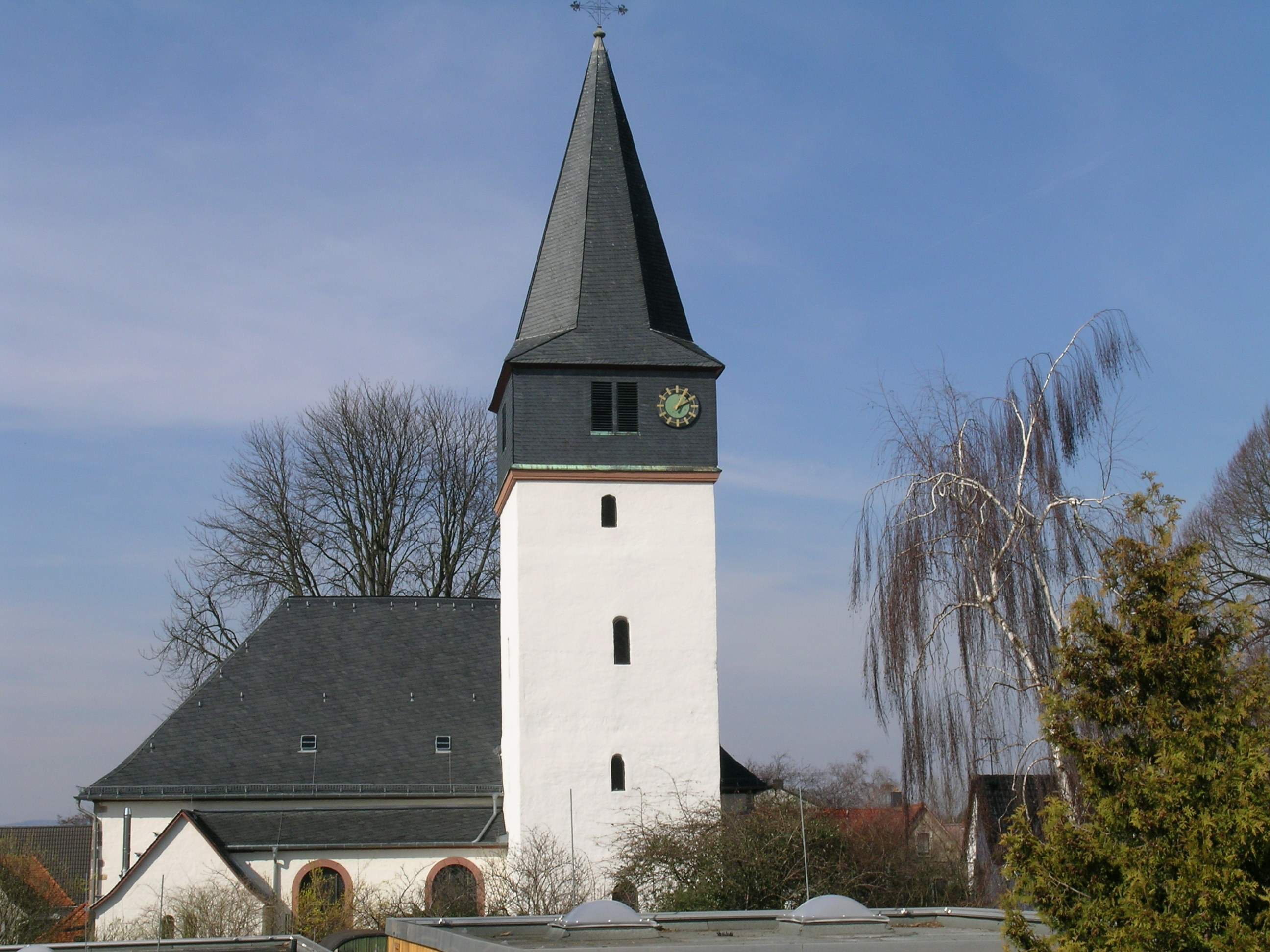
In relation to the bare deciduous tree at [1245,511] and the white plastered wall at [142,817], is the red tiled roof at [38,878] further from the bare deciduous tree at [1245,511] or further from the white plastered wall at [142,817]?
the bare deciduous tree at [1245,511]

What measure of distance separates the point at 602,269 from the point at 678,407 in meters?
3.25

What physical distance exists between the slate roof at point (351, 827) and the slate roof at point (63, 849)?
43.0 ft

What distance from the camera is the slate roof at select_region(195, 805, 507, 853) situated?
88.6 ft

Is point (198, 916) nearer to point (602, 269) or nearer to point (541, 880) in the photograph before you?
point (541, 880)

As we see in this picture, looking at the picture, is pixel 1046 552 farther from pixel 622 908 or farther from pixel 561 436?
pixel 561 436

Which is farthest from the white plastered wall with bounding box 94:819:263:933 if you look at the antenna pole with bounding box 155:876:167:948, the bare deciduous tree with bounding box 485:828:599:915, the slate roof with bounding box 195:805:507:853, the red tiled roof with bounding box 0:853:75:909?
the bare deciduous tree with bounding box 485:828:599:915

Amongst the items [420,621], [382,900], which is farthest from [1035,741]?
[420,621]

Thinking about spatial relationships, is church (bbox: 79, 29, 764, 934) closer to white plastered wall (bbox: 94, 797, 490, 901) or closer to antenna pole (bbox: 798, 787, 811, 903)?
white plastered wall (bbox: 94, 797, 490, 901)

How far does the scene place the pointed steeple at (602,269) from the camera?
2730 centimetres

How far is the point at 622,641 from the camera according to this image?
2636 cm

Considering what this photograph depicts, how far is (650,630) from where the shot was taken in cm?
2630

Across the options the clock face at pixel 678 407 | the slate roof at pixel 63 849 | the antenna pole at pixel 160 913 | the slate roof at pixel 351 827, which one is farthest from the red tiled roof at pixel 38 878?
the clock face at pixel 678 407

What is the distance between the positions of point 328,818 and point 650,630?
7597 mm

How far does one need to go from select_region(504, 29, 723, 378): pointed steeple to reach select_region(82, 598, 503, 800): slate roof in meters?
7.64
